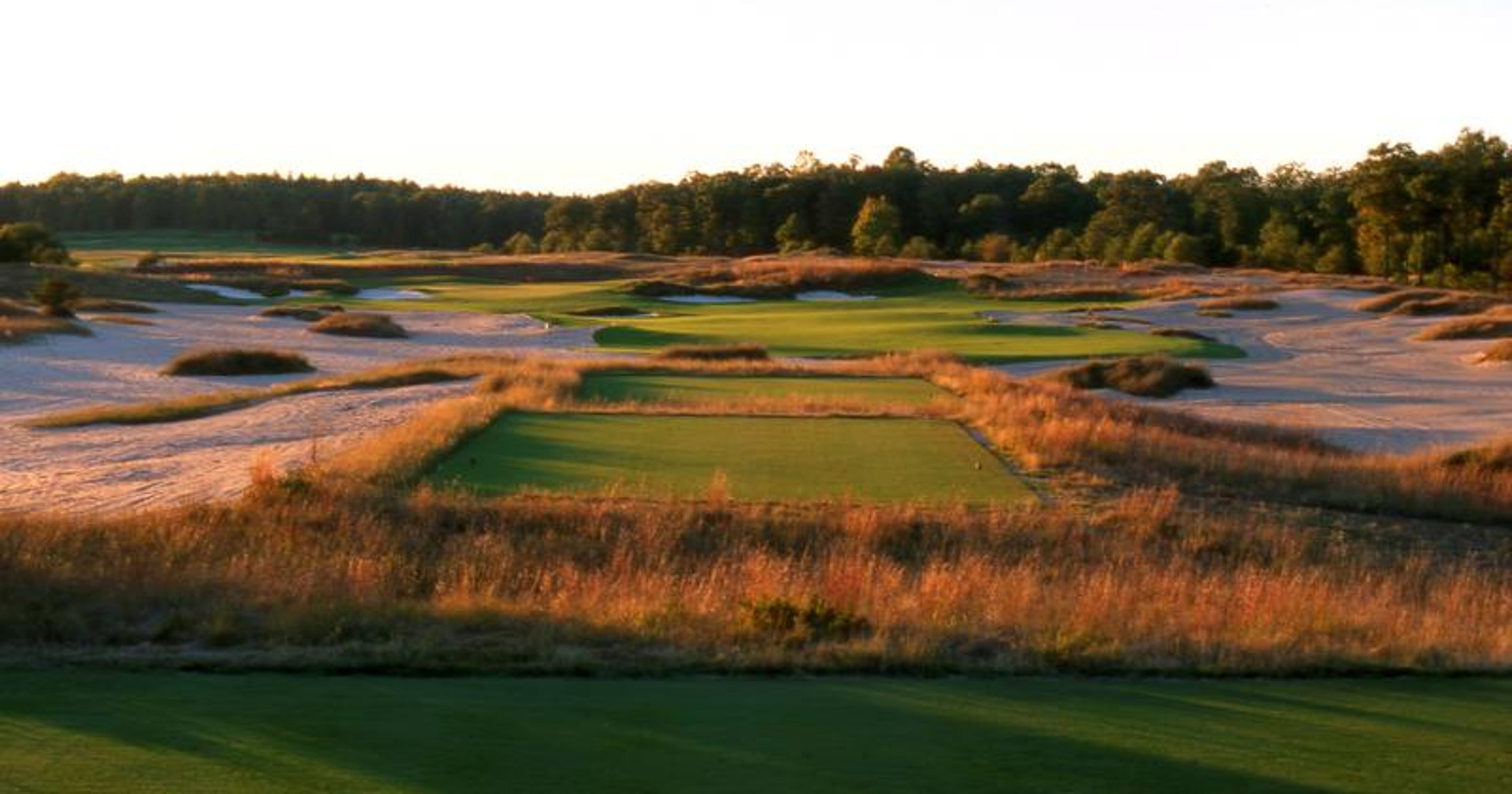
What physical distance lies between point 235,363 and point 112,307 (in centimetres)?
1907

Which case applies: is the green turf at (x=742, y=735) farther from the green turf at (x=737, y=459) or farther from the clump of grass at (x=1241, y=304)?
the clump of grass at (x=1241, y=304)

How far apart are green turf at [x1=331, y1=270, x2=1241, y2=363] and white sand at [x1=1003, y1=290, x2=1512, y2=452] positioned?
234 centimetres

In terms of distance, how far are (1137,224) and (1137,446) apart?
84.9 m

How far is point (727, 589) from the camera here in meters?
10.9

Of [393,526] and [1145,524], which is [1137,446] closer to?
[1145,524]

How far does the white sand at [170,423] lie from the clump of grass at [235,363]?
0.48 m

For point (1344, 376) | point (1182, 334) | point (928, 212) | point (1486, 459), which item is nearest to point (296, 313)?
point (1182, 334)

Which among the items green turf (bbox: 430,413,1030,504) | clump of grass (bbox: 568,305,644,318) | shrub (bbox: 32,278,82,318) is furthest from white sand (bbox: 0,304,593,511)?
clump of grass (bbox: 568,305,644,318)

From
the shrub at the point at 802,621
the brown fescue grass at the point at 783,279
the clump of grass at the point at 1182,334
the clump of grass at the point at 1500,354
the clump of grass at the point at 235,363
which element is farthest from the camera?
the brown fescue grass at the point at 783,279

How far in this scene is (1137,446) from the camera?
2008cm

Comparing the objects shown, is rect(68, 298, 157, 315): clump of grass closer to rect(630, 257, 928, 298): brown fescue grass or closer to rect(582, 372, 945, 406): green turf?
rect(630, 257, 928, 298): brown fescue grass

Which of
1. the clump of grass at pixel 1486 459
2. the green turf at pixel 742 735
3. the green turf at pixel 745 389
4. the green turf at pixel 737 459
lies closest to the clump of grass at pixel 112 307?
the green turf at pixel 745 389

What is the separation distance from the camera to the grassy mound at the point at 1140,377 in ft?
107

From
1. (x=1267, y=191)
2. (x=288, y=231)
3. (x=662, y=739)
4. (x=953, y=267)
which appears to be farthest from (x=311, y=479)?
(x=288, y=231)
